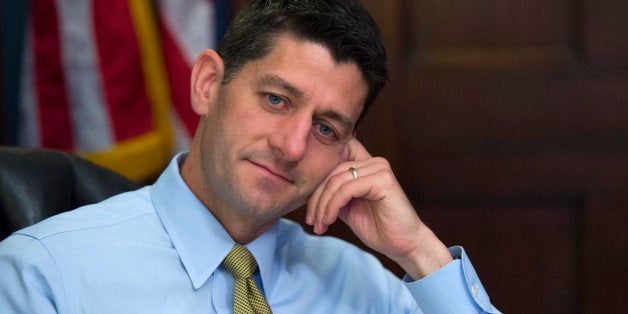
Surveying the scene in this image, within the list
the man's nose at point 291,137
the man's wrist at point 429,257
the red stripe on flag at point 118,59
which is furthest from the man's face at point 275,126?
the red stripe on flag at point 118,59

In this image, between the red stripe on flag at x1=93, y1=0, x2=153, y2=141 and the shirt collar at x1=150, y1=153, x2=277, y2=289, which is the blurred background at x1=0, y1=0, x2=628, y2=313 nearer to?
the red stripe on flag at x1=93, y1=0, x2=153, y2=141

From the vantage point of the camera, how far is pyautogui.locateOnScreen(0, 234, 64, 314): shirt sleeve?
1.39 meters

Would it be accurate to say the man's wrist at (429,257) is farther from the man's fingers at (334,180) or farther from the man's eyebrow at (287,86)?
the man's eyebrow at (287,86)

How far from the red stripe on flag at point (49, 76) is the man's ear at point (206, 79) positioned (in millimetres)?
908

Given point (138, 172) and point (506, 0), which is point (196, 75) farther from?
point (506, 0)

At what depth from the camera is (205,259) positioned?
1590 millimetres

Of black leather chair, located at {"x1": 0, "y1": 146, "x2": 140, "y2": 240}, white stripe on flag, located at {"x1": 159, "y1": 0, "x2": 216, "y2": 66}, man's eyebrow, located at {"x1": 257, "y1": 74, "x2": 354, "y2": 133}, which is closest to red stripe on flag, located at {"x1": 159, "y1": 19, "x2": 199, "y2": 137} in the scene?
white stripe on flag, located at {"x1": 159, "y1": 0, "x2": 216, "y2": 66}

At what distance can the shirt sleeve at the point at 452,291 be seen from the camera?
1.68 m

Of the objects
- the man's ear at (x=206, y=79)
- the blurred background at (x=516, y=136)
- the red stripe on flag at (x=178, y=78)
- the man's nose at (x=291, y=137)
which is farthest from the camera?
the blurred background at (x=516, y=136)

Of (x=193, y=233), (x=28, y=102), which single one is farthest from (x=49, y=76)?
(x=193, y=233)

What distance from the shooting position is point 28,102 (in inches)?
97.4

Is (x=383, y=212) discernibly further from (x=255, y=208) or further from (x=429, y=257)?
(x=255, y=208)

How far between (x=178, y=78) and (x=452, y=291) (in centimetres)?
120

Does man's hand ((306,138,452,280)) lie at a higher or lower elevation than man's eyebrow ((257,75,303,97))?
lower
